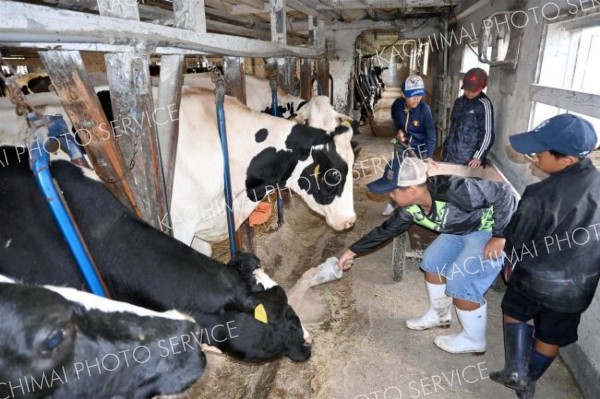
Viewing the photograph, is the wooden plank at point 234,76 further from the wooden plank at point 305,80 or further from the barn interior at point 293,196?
the wooden plank at point 305,80

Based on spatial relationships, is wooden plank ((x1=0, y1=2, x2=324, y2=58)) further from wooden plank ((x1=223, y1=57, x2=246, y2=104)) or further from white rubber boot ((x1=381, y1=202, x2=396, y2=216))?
white rubber boot ((x1=381, y1=202, x2=396, y2=216))

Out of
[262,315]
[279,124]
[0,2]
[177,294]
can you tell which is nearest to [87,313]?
[177,294]

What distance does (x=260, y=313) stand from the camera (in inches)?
72.0

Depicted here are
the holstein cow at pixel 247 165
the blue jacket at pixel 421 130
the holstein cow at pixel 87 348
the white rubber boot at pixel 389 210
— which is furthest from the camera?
the white rubber boot at pixel 389 210

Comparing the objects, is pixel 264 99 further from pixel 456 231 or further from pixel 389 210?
pixel 456 231

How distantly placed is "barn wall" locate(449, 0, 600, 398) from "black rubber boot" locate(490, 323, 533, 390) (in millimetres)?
406

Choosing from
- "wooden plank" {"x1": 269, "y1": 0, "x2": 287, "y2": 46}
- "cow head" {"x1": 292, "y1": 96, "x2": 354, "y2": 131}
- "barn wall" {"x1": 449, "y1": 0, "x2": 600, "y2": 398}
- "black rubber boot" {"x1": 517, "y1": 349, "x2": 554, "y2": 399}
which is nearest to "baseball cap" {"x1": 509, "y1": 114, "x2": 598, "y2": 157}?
"barn wall" {"x1": 449, "y1": 0, "x2": 600, "y2": 398}

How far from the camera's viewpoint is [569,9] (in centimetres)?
314

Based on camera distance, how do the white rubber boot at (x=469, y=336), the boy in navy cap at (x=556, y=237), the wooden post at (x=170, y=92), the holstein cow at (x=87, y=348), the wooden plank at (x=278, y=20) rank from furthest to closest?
the wooden plank at (x=278, y=20) → the white rubber boot at (x=469, y=336) → the wooden post at (x=170, y=92) → the boy in navy cap at (x=556, y=237) → the holstein cow at (x=87, y=348)

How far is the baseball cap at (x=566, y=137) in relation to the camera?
6.71 feet

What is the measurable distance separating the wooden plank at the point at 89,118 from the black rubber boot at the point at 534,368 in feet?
8.23

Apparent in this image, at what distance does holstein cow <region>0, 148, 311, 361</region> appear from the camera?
1.75 m

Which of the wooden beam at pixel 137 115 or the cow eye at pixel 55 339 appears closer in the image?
the cow eye at pixel 55 339

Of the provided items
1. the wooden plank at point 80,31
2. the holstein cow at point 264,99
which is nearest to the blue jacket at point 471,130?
the holstein cow at point 264,99
